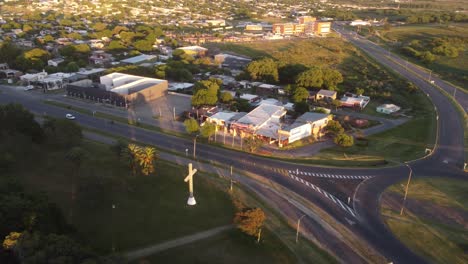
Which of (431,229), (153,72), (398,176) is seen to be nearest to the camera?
(431,229)

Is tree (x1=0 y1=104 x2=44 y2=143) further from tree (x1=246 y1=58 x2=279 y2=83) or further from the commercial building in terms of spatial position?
tree (x1=246 y1=58 x2=279 y2=83)

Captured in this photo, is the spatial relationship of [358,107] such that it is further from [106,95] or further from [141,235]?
[141,235]

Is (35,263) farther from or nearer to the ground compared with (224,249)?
farther from the ground

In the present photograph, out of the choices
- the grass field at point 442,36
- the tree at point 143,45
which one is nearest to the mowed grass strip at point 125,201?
the grass field at point 442,36

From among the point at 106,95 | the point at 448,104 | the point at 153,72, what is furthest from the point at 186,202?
the point at 448,104

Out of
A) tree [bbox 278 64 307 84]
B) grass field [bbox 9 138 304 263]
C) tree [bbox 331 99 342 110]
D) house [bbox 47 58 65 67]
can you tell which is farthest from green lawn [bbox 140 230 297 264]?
house [bbox 47 58 65 67]

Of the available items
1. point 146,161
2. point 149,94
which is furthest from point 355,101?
point 146,161

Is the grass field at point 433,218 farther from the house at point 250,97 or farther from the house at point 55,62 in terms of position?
the house at point 55,62
